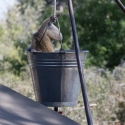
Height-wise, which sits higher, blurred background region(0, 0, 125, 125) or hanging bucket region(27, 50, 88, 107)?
hanging bucket region(27, 50, 88, 107)

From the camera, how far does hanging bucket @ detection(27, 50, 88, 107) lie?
3.92 metres

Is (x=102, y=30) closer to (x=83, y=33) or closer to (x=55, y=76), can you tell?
(x=83, y=33)

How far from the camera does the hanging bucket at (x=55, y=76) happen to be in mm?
3920

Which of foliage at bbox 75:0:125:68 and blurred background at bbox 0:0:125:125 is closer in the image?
blurred background at bbox 0:0:125:125

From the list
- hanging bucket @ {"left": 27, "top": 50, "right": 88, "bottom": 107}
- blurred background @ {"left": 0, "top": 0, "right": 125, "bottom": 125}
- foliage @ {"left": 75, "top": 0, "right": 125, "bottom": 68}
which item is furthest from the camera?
foliage @ {"left": 75, "top": 0, "right": 125, "bottom": 68}

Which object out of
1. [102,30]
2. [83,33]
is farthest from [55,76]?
[102,30]

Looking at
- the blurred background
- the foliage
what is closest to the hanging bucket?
the blurred background

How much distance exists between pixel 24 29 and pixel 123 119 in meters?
7.92

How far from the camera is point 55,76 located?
3965mm

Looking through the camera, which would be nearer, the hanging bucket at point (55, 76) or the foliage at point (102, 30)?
the hanging bucket at point (55, 76)

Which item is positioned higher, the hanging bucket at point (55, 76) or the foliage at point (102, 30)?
the hanging bucket at point (55, 76)

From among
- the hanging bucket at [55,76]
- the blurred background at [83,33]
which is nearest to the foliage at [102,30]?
the blurred background at [83,33]

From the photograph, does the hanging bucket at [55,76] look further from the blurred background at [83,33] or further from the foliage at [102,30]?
the foliage at [102,30]

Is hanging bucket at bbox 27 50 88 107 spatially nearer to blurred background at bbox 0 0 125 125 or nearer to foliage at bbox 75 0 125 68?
blurred background at bbox 0 0 125 125
